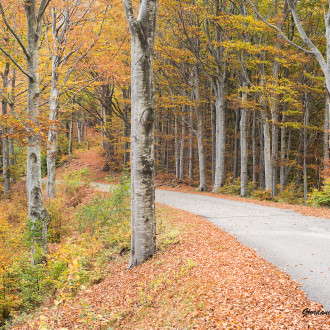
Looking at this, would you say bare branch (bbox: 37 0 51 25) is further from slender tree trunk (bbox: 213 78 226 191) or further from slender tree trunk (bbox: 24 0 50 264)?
slender tree trunk (bbox: 213 78 226 191)

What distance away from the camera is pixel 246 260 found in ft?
17.2

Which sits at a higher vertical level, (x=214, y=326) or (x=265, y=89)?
(x=265, y=89)

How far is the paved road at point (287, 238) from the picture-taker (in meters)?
4.60

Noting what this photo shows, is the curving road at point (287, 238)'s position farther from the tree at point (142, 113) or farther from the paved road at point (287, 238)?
the tree at point (142, 113)

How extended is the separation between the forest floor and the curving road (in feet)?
1.04

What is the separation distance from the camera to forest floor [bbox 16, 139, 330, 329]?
11.5ft

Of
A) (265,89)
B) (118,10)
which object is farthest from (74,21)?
(265,89)

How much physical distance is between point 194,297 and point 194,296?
2cm

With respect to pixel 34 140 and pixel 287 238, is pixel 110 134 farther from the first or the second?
pixel 287 238

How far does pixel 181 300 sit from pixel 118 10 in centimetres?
1592

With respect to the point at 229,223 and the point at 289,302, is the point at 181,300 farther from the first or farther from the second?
the point at 229,223

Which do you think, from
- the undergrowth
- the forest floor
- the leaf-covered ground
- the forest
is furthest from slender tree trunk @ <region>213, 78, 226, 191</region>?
the leaf-covered ground

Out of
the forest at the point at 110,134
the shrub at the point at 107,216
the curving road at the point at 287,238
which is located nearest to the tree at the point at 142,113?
the forest at the point at 110,134

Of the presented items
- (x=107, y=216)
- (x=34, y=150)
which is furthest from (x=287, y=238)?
(x=34, y=150)
